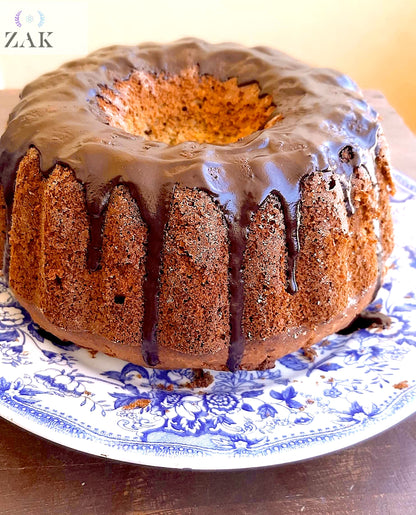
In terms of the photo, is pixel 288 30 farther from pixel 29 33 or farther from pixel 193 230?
pixel 193 230

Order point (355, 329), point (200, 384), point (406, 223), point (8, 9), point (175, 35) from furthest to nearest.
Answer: point (175, 35), point (8, 9), point (406, 223), point (355, 329), point (200, 384)

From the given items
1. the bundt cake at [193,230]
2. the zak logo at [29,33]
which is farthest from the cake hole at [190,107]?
the zak logo at [29,33]

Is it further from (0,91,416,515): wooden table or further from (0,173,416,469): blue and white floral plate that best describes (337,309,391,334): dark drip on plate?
(0,91,416,515): wooden table

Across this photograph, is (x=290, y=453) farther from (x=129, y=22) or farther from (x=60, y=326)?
(x=129, y=22)

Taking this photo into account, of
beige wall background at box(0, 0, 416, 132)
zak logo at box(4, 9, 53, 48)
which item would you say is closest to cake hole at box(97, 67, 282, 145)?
beige wall background at box(0, 0, 416, 132)

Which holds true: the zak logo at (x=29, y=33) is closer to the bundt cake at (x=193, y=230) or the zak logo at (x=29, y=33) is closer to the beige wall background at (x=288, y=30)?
the beige wall background at (x=288, y=30)

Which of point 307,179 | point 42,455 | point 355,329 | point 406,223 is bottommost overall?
point 42,455

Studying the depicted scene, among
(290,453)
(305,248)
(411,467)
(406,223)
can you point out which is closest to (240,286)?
(305,248)
